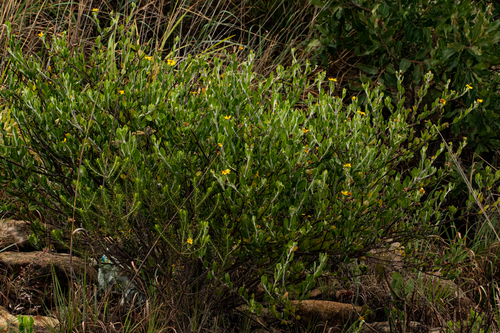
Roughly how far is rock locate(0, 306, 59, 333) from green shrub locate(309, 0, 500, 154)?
8.86 feet

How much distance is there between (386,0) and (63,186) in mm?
2731

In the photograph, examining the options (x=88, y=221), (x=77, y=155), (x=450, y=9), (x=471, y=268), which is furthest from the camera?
(x=450, y=9)

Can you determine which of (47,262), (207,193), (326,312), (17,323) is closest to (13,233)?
(47,262)

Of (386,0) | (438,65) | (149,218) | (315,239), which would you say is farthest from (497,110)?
(149,218)

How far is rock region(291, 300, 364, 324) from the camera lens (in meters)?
2.73

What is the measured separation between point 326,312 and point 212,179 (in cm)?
117

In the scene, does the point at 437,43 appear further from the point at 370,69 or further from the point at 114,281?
the point at 114,281

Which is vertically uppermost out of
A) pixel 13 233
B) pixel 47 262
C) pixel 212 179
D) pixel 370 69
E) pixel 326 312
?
pixel 370 69

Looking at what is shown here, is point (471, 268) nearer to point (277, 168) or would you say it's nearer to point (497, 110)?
point (497, 110)

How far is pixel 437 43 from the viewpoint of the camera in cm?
378

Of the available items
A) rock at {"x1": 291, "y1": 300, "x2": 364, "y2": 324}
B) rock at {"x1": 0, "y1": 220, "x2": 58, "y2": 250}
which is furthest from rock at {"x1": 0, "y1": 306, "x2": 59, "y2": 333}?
rock at {"x1": 291, "y1": 300, "x2": 364, "y2": 324}

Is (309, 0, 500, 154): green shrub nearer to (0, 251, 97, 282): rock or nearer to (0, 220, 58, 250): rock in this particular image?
(0, 251, 97, 282): rock

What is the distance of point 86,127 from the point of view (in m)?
2.10

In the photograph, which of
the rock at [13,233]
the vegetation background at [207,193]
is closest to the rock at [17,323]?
the vegetation background at [207,193]
